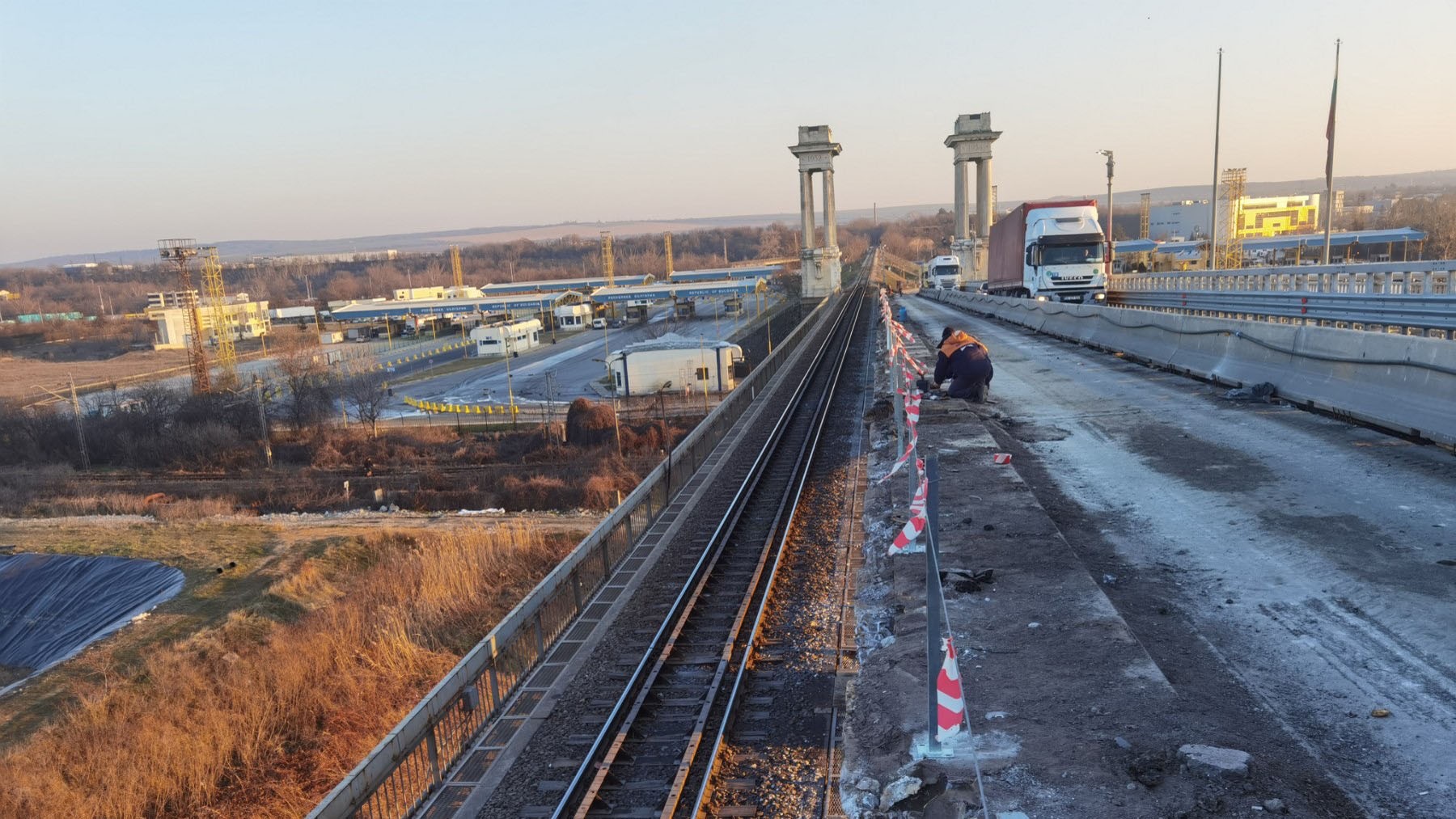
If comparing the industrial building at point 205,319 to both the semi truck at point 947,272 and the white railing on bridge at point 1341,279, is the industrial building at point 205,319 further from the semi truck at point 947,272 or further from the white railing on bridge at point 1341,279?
the white railing on bridge at point 1341,279

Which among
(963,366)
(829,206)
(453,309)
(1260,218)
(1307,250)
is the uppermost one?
(829,206)

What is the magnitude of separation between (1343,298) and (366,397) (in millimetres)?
48533

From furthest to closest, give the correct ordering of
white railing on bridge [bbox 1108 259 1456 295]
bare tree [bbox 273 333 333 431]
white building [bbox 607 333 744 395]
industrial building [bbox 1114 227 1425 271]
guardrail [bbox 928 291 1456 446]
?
1. industrial building [bbox 1114 227 1425 271]
2. bare tree [bbox 273 333 333 431]
3. white building [bbox 607 333 744 395]
4. white railing on bridge [bbox 1108 259 1456 295]
5. guardrail [bbox 928 291 1456 446]

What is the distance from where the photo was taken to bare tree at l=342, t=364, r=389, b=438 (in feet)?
161

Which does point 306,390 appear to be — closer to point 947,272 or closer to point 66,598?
point 66,598

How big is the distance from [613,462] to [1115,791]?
108 ft

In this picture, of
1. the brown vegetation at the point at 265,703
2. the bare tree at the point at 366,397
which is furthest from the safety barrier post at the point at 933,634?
the bare tree at the point at 366,397

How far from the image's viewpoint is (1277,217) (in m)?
132

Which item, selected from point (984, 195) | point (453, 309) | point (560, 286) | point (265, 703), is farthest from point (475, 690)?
point (560, 286)

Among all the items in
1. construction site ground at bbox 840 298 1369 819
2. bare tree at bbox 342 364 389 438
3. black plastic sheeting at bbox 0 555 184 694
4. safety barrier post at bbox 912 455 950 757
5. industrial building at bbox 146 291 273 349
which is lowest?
black plastic sheeting at bbox 0 555 184 694

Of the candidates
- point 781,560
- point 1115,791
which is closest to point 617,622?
point 781,560

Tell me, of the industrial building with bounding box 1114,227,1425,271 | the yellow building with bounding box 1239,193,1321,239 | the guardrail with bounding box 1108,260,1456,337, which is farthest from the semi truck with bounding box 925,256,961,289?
the yellow building with bounding box 1239,193,1321,239

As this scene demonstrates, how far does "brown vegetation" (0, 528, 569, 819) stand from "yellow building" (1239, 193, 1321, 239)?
5301 inches

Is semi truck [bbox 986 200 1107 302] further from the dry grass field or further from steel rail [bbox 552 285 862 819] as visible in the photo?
the dry grass field
